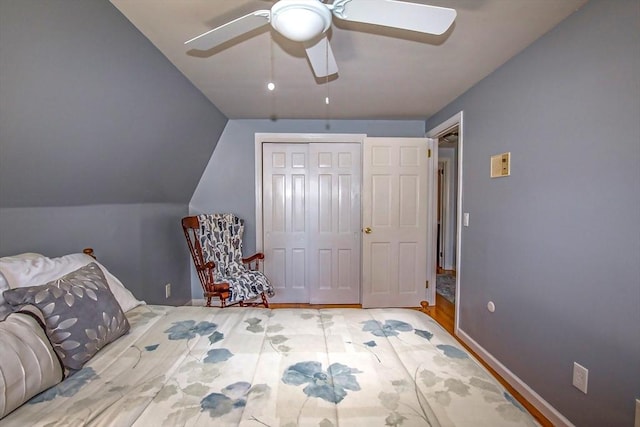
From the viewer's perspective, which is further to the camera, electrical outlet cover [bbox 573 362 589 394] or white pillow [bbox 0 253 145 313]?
electrical outlet cover [bbox 573 362 589 394]

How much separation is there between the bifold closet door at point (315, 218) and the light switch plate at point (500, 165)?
1.50 meters

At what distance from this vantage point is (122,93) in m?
1.66

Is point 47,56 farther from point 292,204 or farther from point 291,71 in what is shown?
point 292,204

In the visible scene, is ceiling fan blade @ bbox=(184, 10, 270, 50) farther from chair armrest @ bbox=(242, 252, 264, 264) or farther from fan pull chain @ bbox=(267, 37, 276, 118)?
chair armrest @ bbox=(242, 252, 264, 264)

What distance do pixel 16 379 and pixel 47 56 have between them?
4.08ft

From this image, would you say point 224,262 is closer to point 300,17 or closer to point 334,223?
point 334,223

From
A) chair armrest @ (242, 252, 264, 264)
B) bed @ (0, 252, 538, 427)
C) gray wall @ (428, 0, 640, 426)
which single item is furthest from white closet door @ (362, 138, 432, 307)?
bed @ (0, 252, 538, 427)

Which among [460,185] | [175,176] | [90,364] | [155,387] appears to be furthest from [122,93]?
[460,185]

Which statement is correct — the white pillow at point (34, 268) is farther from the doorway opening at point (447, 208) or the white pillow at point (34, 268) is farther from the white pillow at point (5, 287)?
the doorway opening at point (447, 208)

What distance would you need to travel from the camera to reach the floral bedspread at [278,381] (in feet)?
2.67

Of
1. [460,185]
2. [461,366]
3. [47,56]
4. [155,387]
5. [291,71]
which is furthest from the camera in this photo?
[460,185]

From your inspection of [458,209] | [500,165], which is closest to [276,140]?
[458,209]

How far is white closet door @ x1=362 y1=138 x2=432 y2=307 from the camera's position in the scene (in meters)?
3.21

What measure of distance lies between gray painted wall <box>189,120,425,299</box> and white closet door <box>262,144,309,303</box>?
173 mm
